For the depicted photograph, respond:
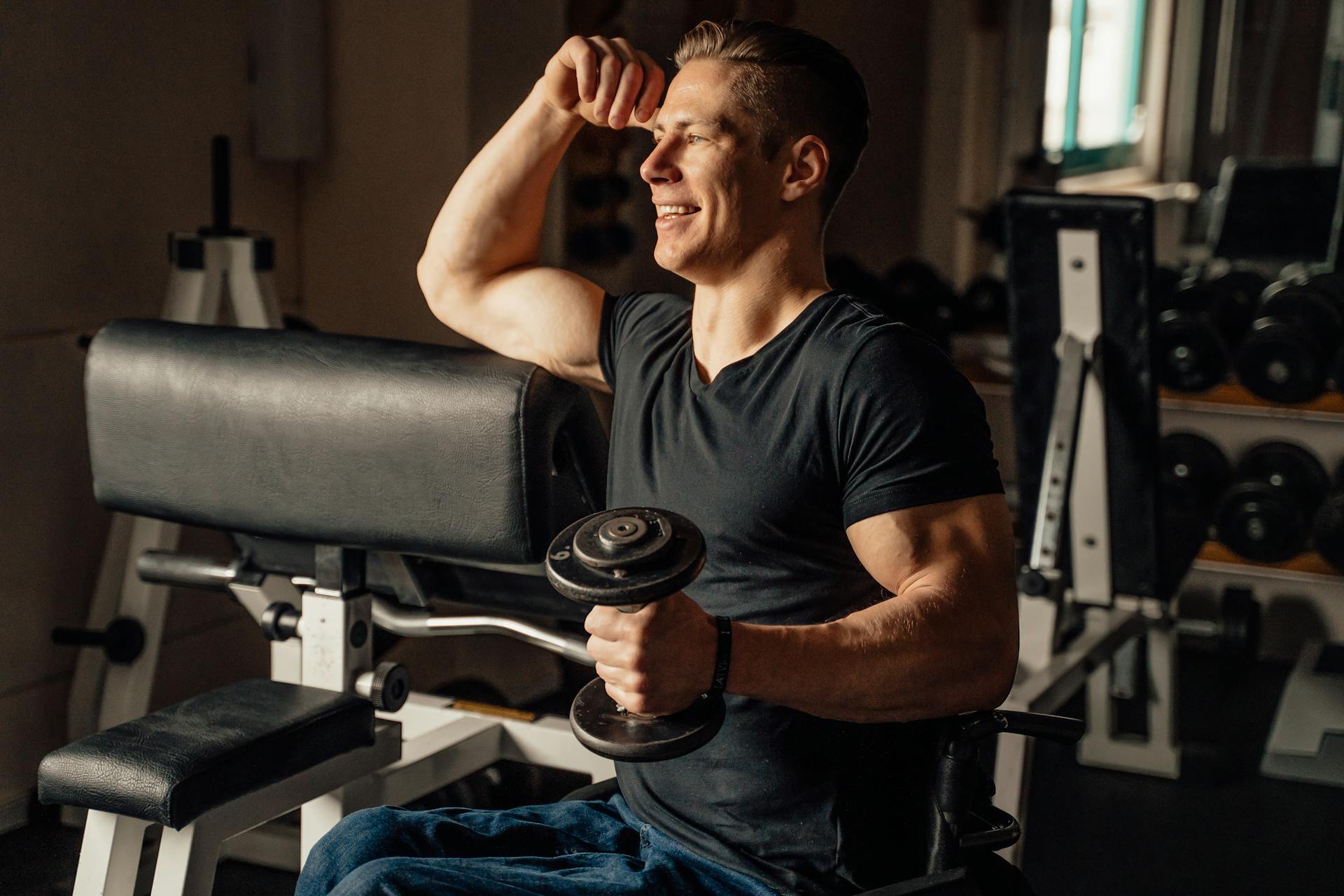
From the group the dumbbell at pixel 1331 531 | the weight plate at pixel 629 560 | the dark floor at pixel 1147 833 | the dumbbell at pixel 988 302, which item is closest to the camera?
the weight plate at pixel 629 560

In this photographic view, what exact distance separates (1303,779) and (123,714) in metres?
2.47

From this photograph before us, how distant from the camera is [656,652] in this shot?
1.08m

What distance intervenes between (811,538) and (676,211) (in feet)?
1.23

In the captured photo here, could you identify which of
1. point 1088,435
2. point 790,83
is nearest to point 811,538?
point 790,83

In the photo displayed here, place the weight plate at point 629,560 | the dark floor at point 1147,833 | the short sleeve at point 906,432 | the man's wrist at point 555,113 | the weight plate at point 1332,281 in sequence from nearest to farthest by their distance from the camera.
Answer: the weight plate at point 629,560 < the short sleeve at point 906,432 < the man's wrist at point 555,113 < the dark floor at point 1147,833 < the weight plate at point 1332,281

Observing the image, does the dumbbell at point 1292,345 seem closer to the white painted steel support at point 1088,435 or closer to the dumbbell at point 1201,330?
the dumbbell at point 1201,330

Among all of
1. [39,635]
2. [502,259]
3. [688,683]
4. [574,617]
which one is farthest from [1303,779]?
[39,635]

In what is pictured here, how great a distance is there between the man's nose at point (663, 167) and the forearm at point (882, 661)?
513 mm

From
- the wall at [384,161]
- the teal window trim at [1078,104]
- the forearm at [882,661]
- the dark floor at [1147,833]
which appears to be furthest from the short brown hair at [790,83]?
the teal window trim at [1078,104]

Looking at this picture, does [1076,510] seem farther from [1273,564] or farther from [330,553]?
[330,553]

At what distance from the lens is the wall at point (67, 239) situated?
2.52 metres

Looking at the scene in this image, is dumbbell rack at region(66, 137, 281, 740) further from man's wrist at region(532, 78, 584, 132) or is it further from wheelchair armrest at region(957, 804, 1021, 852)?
wheelchair armrest at region(957, 804, 1021, 852)

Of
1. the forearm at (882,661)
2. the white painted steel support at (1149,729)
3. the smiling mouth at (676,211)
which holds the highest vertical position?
the smiling mouth at (676,211)

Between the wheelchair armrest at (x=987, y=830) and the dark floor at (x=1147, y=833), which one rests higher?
the wheelchair armrest at (x=987, y=830)
